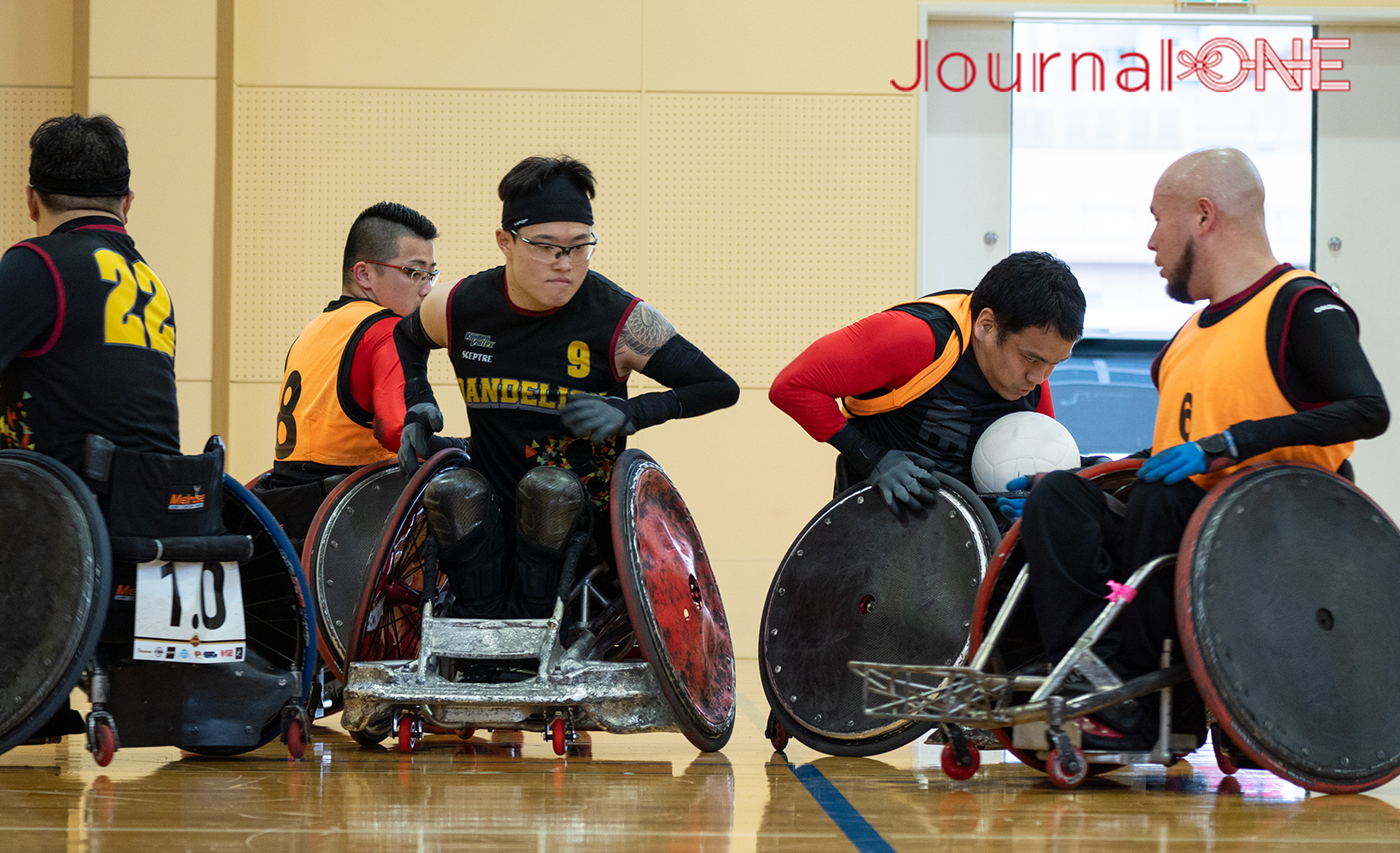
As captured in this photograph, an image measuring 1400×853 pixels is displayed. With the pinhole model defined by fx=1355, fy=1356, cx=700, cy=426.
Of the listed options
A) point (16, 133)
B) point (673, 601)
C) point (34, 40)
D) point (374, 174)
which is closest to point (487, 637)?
point (673, 601)

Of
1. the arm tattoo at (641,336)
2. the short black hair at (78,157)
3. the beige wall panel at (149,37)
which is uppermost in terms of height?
the beige wall panel at (149,37)

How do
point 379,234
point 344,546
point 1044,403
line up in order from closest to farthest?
point 1044,403
point 344,546
point 379,234

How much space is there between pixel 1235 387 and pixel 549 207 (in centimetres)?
179

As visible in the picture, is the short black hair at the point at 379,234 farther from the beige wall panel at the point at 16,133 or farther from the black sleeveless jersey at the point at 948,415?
the beige wall panel at the point at 16,133

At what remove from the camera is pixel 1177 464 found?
289 centimetres

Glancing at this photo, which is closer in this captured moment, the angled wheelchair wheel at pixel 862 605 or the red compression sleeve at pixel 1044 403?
the angled wheelchair wheel at pixel 862 605

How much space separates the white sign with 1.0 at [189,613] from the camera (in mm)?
3123

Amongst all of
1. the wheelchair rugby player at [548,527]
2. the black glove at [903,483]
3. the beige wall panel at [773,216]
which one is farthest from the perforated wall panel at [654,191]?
the black glove at [903,483]

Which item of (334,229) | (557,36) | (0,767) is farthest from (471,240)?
(0,767)

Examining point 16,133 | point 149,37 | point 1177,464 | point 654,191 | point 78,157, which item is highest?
point 149,37

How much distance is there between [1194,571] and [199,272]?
6023 millimetres

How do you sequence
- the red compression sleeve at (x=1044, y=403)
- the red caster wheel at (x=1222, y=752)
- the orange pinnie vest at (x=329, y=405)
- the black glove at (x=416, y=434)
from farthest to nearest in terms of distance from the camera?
1. the orange pinnie vest at (x=329, y=405)
2. the red compression sleeve at (x=1044, y=403)
3. the black glove at (x=416, y=434)
4. the red caster wheel at (x=1222, y=752)

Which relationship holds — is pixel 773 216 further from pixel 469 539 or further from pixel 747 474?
pixel 469 539

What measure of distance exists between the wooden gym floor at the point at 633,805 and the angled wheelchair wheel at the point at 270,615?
6.0 inches
